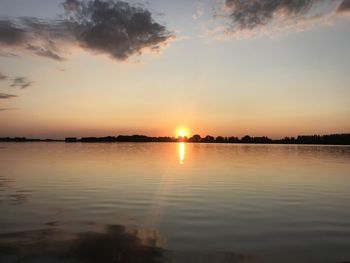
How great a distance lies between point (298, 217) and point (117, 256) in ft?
35.4

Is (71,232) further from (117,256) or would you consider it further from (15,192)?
(15,192)

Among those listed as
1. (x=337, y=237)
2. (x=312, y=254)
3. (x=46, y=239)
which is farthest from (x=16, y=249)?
(x=337, y=237)

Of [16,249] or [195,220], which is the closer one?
[16,249]

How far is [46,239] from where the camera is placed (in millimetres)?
13148

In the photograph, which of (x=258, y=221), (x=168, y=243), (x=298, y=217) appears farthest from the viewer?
(x=298, y=217)

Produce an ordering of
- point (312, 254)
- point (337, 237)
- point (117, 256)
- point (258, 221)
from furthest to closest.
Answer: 1. point (258, 221)
2. point (337, 237)
3. point (312, 254)
4. point (117, 256)

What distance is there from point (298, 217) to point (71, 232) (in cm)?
1123

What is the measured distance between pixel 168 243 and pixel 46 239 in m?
4.51

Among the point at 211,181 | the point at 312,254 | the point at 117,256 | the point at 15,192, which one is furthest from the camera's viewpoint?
the point at 211,181

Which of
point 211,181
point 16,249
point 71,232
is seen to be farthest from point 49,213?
point 211,181

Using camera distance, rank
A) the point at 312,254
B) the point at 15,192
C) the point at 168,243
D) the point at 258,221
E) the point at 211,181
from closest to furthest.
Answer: the point at 312,254 → the point at 168,243 → the point at 258,221 → the point at 15,192 → the point at 211,181

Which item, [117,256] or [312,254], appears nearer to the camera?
[117,256]

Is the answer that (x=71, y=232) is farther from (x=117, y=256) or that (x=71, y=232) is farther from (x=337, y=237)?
(x=337, y=237)

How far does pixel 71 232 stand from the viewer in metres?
14.4
